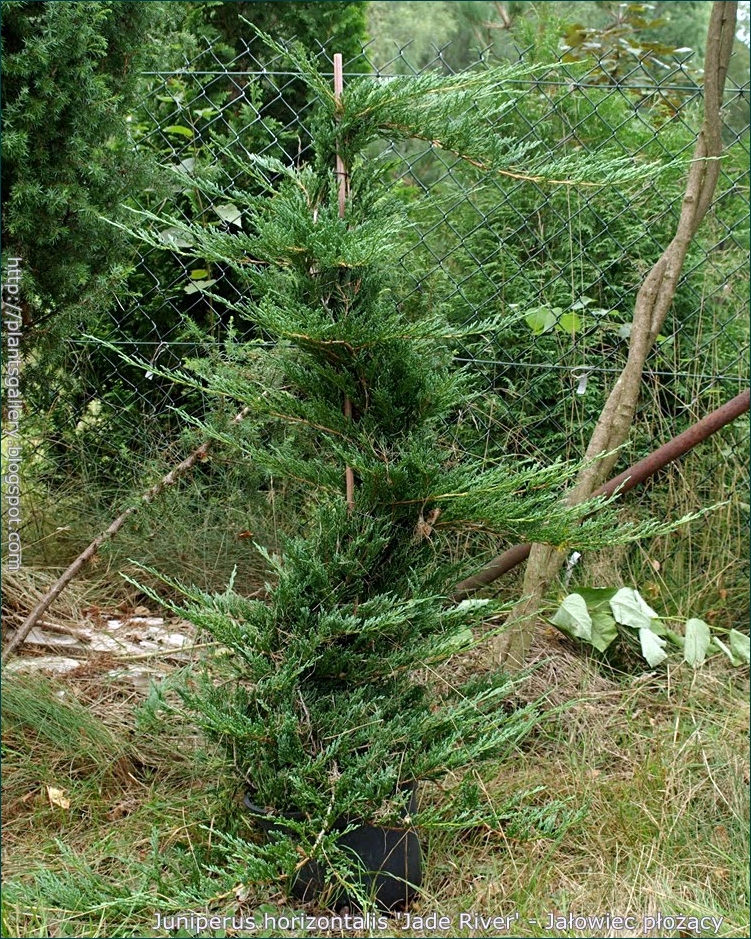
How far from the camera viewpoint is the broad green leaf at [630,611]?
2889 mm

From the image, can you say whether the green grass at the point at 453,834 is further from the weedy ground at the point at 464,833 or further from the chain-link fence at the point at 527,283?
the chain-link fence at the point at 527,283

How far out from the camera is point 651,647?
2865mm

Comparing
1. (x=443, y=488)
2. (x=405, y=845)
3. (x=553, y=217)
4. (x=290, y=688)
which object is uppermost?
(x=553, y=217)

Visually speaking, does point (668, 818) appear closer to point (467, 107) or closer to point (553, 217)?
point (467, 107)

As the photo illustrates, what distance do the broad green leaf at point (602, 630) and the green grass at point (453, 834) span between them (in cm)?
12

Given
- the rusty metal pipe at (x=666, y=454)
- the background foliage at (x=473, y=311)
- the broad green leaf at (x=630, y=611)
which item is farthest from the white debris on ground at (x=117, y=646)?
the broad green leaf at (x=630, y=611)

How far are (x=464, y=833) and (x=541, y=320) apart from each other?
1798 mm

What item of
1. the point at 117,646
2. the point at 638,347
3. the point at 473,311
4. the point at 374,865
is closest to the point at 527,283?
the point at 473,311

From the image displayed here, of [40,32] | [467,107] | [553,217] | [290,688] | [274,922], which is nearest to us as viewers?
[274,922]

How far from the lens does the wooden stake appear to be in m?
2.07

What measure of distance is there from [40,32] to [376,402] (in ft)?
4.15

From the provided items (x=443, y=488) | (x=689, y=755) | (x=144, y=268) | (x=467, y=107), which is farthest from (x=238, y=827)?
(x=144, y=268)

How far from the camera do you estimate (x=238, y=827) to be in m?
2.06

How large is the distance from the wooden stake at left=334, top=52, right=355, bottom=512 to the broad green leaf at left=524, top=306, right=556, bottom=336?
1.37 meters
